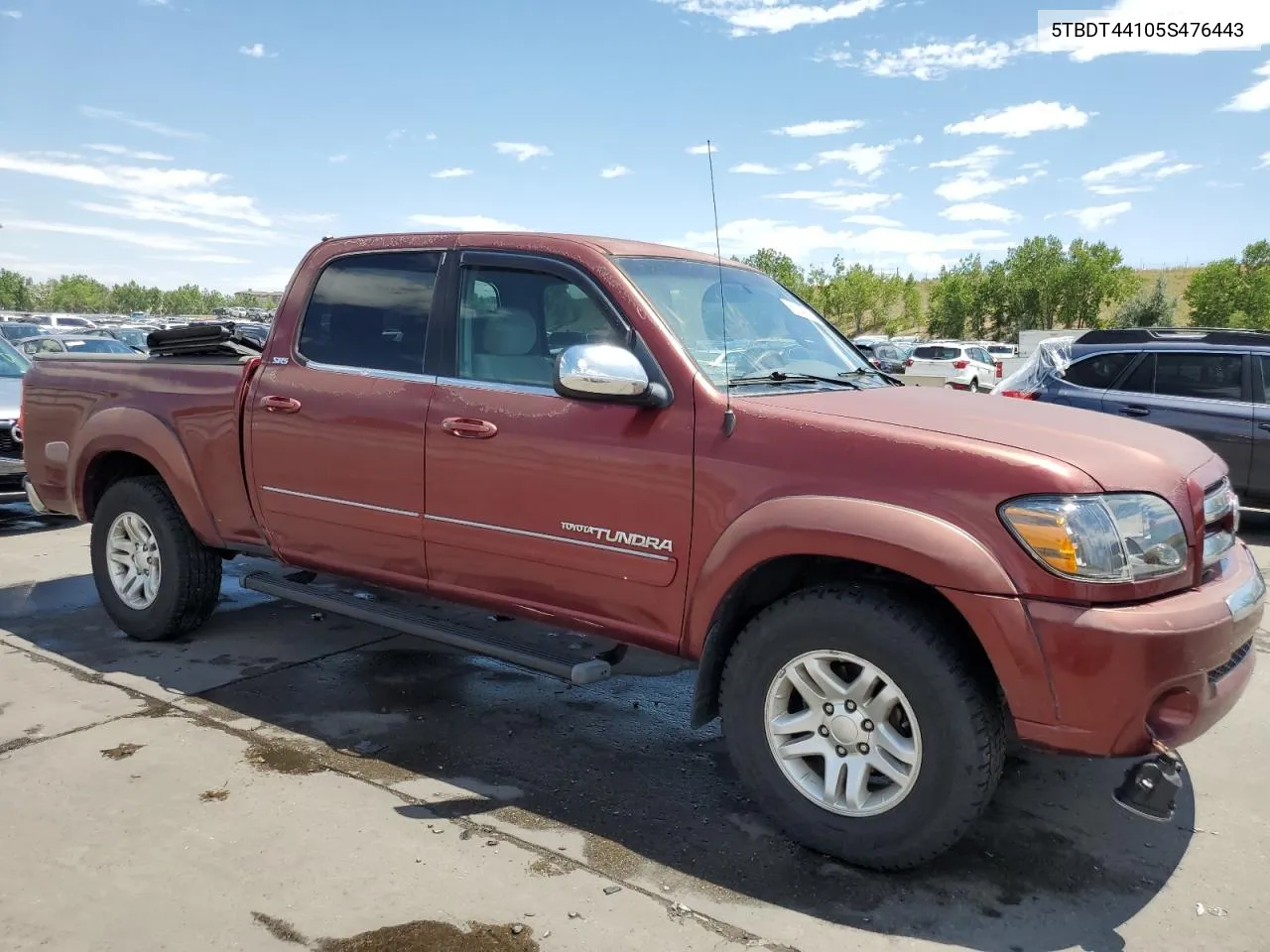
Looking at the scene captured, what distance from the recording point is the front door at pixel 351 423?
13.0 feet

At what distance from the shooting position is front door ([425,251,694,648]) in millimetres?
3291

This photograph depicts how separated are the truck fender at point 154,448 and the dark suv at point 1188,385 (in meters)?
6.71

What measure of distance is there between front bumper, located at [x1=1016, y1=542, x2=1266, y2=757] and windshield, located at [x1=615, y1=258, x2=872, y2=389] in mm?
1343

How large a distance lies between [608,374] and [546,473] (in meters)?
0.48

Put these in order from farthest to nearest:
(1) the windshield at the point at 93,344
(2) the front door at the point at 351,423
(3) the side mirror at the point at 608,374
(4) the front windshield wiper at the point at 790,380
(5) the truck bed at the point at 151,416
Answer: (1) the windshield at the point at 93,344, (5) the truck bed at the point at 151,416, (2) the front door at the point at 351,423, (4) the front windshield wiper at the point at 790,380, (3) the side mirror at the point at 608,374

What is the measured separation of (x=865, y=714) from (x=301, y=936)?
1.71m

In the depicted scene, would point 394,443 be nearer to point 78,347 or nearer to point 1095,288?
point 78,347

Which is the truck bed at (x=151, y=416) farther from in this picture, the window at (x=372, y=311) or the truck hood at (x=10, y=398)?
the truck hood at (x=10, y=398)

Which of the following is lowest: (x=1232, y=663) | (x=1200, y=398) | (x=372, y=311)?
(x=1232, y=663)

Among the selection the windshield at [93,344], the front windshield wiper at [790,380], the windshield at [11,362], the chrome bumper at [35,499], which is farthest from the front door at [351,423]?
the windshield at [93,344]

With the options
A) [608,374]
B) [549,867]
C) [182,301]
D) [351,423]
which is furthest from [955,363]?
[182,301]

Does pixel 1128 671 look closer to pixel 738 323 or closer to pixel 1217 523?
pixel 1217 523

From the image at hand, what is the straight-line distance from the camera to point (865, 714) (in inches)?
115

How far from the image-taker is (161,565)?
5.03 meters
